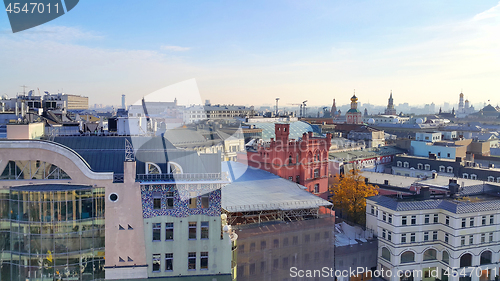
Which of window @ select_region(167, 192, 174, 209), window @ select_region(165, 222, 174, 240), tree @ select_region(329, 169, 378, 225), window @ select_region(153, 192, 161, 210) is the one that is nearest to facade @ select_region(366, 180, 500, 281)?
tree @ select_region(329, 169, 378, 225)

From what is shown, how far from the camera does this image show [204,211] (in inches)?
806

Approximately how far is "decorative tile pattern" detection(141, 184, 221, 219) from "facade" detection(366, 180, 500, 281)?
1576 cm

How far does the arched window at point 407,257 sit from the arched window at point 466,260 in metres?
3.56

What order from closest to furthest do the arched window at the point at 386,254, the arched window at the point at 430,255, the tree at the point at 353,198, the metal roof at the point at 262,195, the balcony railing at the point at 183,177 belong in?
the balcony railing at the point at 183,177 → the metal roof at the point at 262,195 → the arched window at the point at 386,254 → the arched window at the point at 430,255 → the tree at the point at 353,198

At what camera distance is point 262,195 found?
28.4 meters

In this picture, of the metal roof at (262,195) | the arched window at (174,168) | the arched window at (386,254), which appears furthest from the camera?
the arched window at (386,254)

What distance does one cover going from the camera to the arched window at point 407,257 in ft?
98.7

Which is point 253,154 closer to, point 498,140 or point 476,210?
point 476,210

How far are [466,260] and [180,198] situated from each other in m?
23.2

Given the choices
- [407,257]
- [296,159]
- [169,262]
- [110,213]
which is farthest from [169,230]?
[296,159]

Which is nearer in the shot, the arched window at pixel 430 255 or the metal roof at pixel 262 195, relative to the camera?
the metal roof at pixel 262 195

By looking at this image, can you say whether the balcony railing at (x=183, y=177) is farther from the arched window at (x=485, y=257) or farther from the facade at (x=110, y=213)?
the arched window at (x=485, y=257)

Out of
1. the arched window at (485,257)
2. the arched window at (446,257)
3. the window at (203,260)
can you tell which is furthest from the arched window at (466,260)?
the window at (203,260)

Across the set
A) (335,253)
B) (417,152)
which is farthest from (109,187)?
(417,152)
